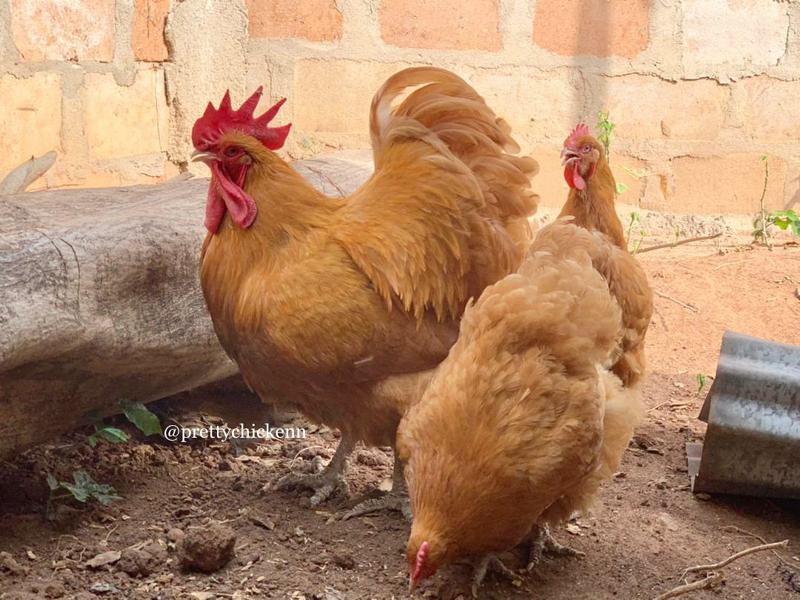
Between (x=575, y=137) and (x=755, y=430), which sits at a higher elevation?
(x=575, y=137)

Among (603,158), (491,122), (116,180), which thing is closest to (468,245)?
(491,122)

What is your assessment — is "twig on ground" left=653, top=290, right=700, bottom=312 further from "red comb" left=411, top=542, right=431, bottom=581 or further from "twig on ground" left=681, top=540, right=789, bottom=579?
"red comb" left=411, top=542, right=431, bottom=581

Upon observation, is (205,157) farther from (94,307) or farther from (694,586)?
(694,586)

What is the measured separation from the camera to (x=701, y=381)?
3.99m

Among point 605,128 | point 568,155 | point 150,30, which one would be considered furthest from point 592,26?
point 150,30

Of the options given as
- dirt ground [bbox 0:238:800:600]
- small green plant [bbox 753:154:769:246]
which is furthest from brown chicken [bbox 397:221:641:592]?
small green plant [bbox 753:154:769:246]

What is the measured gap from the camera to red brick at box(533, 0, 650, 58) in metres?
5.29

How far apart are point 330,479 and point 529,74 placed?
3.11m

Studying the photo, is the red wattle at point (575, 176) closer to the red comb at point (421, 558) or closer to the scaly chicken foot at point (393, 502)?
the scaly chicken foot at point (393, 502)

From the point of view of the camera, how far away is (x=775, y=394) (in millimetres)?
2957

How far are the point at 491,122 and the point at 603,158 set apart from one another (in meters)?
0.99

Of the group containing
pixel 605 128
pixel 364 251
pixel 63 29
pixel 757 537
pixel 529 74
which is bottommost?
pixel 757 537

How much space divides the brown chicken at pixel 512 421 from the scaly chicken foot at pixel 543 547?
0.21 meters

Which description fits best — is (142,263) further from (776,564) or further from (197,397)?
(776,564)
